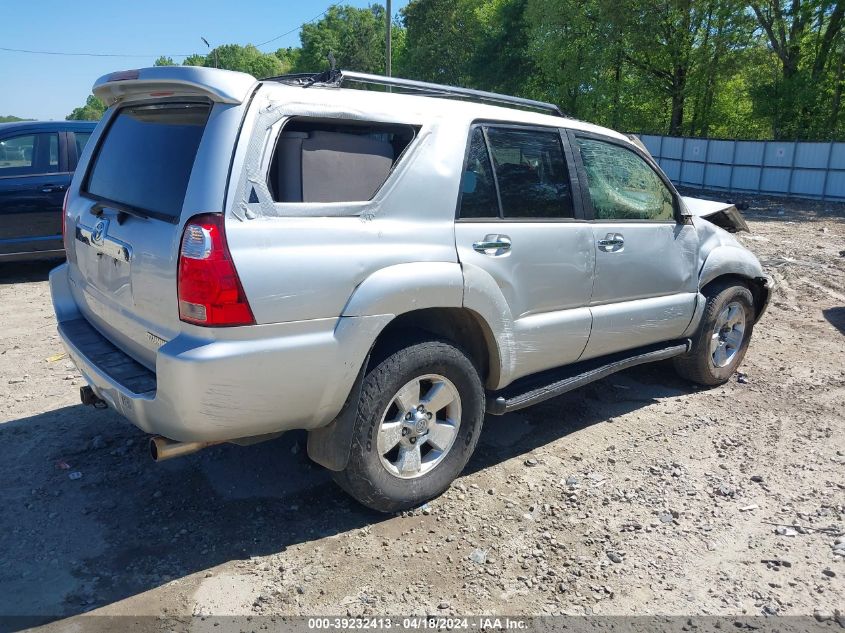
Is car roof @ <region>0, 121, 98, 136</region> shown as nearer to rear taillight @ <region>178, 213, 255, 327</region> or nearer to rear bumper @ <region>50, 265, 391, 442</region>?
rear bumper @ <region>50, 265, 391, 442</region>

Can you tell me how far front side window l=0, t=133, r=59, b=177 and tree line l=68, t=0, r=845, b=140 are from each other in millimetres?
26860

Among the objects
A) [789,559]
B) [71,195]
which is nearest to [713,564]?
[789,559]

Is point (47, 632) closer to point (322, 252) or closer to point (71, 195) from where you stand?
point (322, 252)

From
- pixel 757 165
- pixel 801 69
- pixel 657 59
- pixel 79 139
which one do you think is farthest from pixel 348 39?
pixel 79 139

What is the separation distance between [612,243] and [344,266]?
6.57 feet

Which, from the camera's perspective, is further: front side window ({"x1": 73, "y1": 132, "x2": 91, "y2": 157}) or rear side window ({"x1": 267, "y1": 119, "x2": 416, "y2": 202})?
front side window ({"x1": 73, "y1": 132, "x2": 91, "y2": 157})

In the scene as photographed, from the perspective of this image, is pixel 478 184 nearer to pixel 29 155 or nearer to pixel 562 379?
pixel 562 379

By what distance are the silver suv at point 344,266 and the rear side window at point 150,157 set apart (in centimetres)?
2

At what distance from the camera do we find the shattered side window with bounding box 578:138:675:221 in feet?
14.0

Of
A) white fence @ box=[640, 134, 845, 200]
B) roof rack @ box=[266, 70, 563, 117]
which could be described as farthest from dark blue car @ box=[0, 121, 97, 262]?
white fence @ box=[640, 134, 845, 200]

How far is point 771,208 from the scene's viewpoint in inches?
790

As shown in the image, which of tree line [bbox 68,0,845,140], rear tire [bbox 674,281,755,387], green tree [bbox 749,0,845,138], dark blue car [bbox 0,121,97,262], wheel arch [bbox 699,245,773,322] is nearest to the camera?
wheel arch [bbox 699,245,773,322]

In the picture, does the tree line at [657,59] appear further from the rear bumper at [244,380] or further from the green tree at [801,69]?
the rear bumper at [244,380]

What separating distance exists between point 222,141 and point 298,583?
1.89 meters
